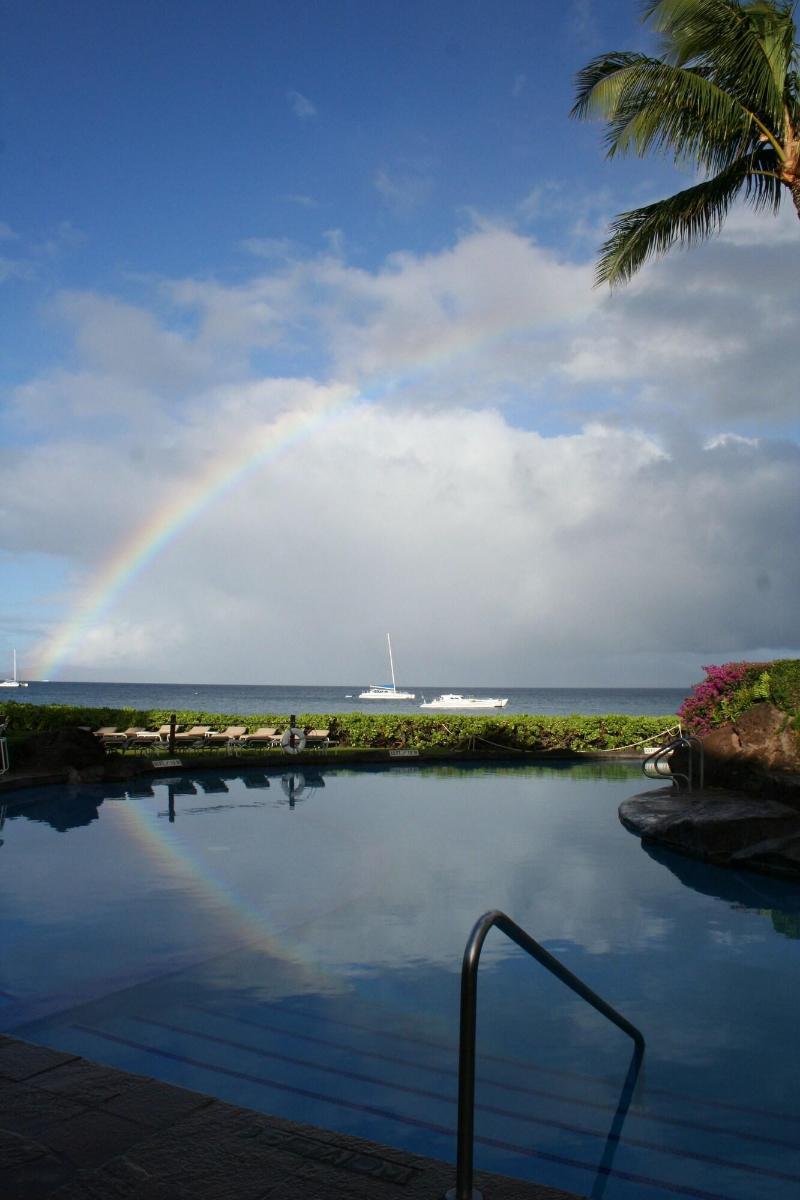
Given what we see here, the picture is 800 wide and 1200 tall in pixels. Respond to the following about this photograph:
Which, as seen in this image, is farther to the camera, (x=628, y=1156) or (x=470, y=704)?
(x=470, y=704)

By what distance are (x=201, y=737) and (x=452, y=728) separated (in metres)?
7.39

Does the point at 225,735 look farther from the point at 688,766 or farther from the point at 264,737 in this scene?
the point at 688,766

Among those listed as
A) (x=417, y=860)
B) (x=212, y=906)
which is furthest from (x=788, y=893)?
(x=212, y=906)

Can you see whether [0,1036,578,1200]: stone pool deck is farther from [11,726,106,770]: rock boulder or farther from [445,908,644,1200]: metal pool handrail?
[11,726,106,770]: rock boulder

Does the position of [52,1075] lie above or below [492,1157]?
above

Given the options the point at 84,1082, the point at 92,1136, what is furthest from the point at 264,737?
the point at 92,1136

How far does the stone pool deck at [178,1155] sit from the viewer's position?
115 inches

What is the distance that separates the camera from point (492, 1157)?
13.2 ft

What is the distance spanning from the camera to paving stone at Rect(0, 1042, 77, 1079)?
389 centimetres

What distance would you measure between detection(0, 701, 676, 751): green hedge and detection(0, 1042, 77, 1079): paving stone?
67.3 feet

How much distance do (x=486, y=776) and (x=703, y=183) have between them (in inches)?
527

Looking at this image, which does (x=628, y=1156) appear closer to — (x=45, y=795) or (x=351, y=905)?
(x=351, y=905)

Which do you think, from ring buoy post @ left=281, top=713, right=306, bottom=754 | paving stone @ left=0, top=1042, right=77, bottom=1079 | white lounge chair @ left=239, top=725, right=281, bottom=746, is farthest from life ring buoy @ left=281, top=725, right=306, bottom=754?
paving stone @ left=0, top=1042, right=77, bottom=1079

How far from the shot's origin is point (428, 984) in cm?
650
